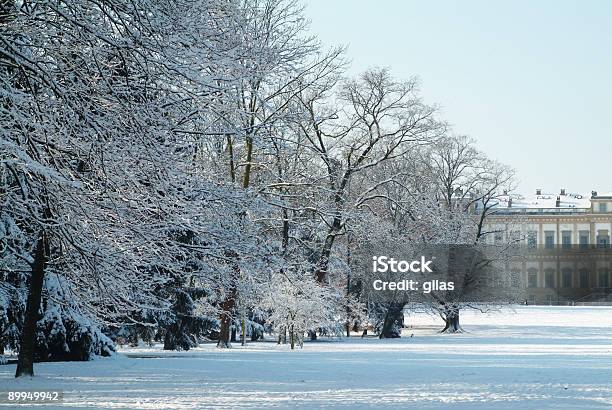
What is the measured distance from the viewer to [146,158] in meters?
10.7

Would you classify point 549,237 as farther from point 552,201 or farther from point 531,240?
point 531,240

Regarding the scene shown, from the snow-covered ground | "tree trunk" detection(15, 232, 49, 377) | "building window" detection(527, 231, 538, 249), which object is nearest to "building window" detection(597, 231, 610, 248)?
"building window" detection(527, 231, 538, 249)

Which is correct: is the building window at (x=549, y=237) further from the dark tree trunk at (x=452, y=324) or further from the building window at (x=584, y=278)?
the dark tree trunk at (x=452, y=324)

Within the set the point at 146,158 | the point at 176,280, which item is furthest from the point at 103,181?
the point at 176,280

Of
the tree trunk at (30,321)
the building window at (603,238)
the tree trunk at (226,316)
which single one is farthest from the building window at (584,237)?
the tree trunk at (30,321)

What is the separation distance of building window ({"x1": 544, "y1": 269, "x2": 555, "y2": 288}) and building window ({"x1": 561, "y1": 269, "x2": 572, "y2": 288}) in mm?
1020

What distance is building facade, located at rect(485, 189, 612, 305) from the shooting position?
4220 inches

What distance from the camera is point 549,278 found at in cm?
11088

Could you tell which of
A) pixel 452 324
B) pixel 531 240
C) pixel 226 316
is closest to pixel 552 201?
pixel 531 240

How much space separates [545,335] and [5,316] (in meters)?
34.3

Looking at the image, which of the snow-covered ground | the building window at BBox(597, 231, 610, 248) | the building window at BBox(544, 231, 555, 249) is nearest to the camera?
the snow-covered ground

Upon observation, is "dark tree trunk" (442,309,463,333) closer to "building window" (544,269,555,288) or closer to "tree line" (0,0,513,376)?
"tree line" (0,0,513,376)

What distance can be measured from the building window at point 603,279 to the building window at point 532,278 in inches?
280

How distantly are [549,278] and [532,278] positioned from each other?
189cm
